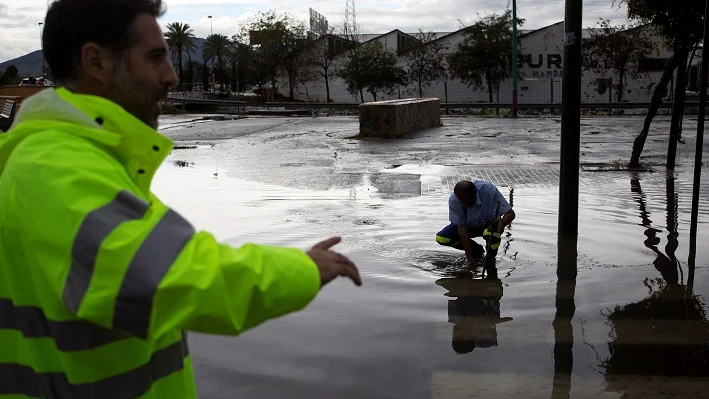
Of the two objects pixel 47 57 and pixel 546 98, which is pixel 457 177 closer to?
pixel 47 57

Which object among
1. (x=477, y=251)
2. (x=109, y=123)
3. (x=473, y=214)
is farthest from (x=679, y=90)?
(x=109, y=123)

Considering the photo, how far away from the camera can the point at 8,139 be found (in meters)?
1.81

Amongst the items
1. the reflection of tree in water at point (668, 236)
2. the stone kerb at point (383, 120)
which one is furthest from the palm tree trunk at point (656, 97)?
the stone kerb at point (383, 120)

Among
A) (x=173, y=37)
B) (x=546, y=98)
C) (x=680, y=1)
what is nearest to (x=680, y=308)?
(x=680, y=1)

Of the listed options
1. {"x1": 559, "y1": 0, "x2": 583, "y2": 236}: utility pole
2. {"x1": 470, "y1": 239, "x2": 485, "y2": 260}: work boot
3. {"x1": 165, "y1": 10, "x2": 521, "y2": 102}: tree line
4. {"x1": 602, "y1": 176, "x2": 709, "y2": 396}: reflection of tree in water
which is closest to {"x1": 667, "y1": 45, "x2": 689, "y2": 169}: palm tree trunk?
{"x1": 559, "y1": 0, "x2": 583, "y2": 236}: utility pole

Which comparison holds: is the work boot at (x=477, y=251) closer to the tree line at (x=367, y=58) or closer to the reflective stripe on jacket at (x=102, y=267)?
the reflective stripe on jacket at (x=102, y=267)

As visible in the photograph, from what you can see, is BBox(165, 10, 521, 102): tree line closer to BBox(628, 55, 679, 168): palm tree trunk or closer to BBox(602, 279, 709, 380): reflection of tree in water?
BBox(628, 55, 679, 168): palm tree trunk

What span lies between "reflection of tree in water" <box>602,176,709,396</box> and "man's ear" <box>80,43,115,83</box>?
324cm

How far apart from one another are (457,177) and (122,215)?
37.9 ft

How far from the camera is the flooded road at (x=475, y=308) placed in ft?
14.6

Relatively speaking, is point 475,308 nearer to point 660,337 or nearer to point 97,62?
point 660,337

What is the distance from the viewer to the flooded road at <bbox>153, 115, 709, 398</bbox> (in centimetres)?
446

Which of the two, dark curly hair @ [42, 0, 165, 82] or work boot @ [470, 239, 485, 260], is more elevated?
dark curly hair @ [42, 0, 165, 82]

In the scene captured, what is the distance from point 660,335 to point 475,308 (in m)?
1.25
